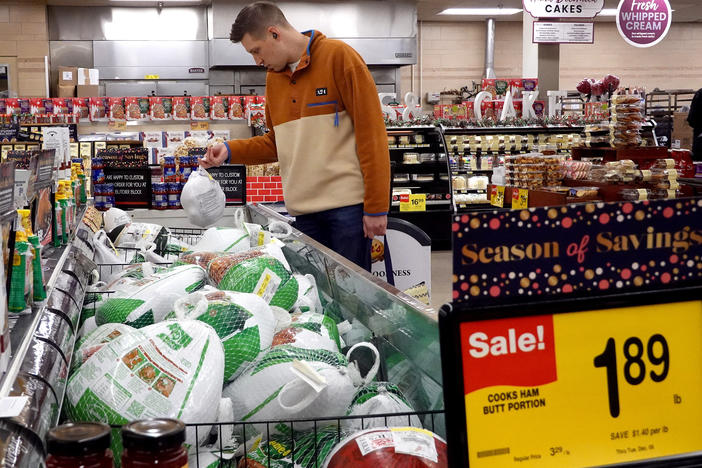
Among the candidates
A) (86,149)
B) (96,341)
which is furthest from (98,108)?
(96,341)

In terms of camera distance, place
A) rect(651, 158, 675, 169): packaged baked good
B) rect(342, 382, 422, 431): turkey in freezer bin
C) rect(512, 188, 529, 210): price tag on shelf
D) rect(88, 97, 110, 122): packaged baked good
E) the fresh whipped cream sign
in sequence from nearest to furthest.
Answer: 1. rect(342, 382, 422, 431): turkey in freezer bin
2. rect(651, 158, 675, 169): packaged baked good
3. rect(512, 188, 529, 210): price tag on shelf
4. rect(88, 97, 110, 122): packaged baked good
5. the fresh whipped cream sign

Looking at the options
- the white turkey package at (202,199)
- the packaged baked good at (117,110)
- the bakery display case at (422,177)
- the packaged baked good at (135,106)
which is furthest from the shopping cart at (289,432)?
the packaged baked good at (117,110)

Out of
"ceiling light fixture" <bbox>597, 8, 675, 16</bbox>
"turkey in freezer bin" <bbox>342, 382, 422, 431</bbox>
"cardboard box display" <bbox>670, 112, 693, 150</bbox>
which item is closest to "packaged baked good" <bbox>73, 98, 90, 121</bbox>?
"turkey in freezer bin" <bbox>342, 382, 422, 431</bbox>

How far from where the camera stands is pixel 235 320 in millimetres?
1649

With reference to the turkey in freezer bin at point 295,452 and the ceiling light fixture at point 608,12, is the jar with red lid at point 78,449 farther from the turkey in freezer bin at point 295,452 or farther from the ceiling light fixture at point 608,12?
the ceiling light fixture at point 608,12

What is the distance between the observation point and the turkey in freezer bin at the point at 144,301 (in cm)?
188

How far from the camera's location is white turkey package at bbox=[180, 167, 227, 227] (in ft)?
11.4

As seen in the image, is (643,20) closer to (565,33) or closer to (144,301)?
(565,33)

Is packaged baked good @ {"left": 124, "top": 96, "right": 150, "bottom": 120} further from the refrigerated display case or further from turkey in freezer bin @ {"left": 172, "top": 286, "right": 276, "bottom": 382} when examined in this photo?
turkey in freezer bin @ {"left": 172, "top": 286, "right": 276, "bottom": 382}

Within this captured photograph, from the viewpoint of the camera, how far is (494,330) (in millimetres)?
871

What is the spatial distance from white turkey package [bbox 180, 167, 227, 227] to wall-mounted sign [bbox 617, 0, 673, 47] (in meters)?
7.75

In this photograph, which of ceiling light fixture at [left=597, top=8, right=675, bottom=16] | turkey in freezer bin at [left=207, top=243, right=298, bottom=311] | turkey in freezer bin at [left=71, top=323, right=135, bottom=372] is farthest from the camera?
ceiling light fixture at [left=597, top=8, right=675, bottom=16]

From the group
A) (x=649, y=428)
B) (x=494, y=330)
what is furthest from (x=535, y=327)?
(x=649, y=428)

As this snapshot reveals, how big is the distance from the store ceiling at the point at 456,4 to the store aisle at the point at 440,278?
6483 millimetres
